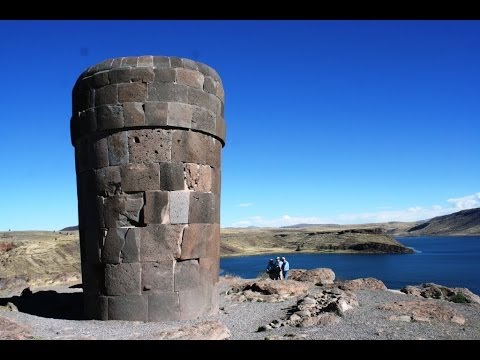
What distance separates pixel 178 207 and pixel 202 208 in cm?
54

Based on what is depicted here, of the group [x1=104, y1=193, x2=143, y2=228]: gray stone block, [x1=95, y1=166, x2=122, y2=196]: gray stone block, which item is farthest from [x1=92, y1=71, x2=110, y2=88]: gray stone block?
[x1=104, y1=193, x2=143, y2=228]: gray stone block

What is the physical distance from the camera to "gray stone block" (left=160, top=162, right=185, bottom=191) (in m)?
7.89

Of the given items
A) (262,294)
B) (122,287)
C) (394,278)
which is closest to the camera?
(122,287)

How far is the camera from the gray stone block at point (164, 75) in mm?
8037

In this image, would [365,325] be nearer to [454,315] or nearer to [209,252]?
[454,315]

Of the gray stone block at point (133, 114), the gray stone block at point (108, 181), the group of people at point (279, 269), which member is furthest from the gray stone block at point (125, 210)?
the group of people at point (279, 269)

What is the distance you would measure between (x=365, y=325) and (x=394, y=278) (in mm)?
30991

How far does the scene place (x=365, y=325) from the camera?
7004 mm

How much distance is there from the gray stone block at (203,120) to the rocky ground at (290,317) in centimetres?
342

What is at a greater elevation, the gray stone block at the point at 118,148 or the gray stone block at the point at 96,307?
the gray stone block at the point at 118,148

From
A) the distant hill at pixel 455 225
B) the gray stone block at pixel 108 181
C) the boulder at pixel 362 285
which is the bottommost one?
the distant hill at pixel 455 225

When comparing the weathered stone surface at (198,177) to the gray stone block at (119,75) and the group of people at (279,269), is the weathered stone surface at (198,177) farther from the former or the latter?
the group of people at (279,269)
